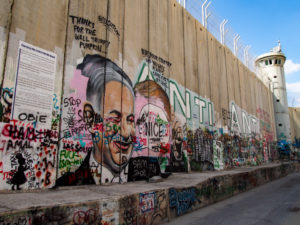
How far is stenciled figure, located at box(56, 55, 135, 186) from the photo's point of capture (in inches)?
268

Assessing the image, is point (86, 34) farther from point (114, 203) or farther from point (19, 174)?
point (114, 203)

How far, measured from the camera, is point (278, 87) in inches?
1268

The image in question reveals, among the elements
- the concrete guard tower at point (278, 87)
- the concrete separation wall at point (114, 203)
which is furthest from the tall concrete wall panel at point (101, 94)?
the concrete guard tower at point (278, 87)

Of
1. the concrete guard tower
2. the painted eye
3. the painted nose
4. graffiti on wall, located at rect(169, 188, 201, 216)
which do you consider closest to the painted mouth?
the painted nose

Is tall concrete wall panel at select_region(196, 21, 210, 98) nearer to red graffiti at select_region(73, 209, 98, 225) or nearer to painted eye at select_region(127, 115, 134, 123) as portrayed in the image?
painted eye at select_region(127, 115, 134, 123)

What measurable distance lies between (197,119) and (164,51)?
14.1 feet

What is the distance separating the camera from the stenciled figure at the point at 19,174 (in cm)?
518

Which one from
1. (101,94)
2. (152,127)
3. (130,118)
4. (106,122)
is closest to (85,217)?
(106,122)

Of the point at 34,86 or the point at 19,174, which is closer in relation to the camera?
the point at 19,174

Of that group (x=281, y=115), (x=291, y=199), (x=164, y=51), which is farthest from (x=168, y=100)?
(x=281, y=115)

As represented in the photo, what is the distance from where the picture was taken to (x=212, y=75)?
15.5m

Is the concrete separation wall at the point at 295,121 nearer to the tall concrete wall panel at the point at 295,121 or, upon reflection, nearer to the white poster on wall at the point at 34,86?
the tall concrete wall panel at the point at 295,121

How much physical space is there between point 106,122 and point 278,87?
31.2m

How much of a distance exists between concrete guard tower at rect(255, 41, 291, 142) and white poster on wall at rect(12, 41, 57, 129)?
30.4 meters
